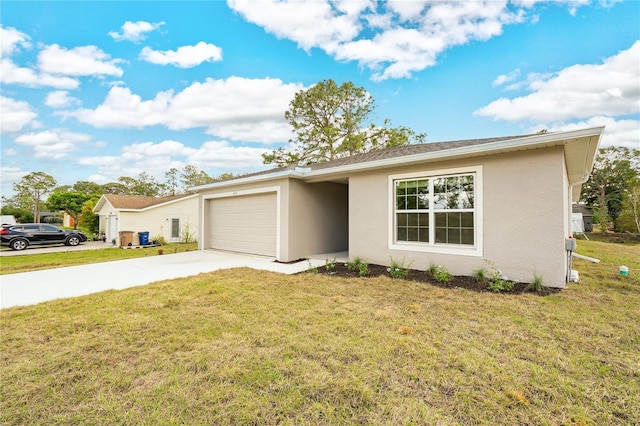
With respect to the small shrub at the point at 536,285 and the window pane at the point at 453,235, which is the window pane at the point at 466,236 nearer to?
the window pane at the point at 453,235

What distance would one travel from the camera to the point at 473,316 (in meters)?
3.97

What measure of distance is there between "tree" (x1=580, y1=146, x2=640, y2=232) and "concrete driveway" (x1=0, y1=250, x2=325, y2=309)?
2954cm

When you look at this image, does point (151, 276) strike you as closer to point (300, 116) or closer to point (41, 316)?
point (41, 316)

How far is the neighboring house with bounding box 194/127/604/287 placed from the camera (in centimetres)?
532

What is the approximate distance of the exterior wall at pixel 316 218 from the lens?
893cm

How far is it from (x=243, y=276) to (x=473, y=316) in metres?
4.74

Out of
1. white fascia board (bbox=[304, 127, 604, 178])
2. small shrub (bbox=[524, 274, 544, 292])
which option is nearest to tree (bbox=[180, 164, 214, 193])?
white fascia board (bbox=[304, 127, 604, 178])

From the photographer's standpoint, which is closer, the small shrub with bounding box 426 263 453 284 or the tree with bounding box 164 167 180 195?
the small shrub with bounding box 426 263 453 284

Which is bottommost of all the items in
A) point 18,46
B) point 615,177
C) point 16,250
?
point 16,250

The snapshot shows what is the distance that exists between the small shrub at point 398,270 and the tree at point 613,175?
27.0 m

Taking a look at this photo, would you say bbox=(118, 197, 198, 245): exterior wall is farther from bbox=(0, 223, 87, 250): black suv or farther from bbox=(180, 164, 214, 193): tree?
bbox=(180, 164, 214, 193): tree

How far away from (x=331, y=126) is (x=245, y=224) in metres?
13.2

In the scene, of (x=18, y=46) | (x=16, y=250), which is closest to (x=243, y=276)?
(x=18, y=46)

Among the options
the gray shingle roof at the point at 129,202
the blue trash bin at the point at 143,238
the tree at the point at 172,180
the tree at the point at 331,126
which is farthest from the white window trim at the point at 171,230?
the tree at the point at 172,180
